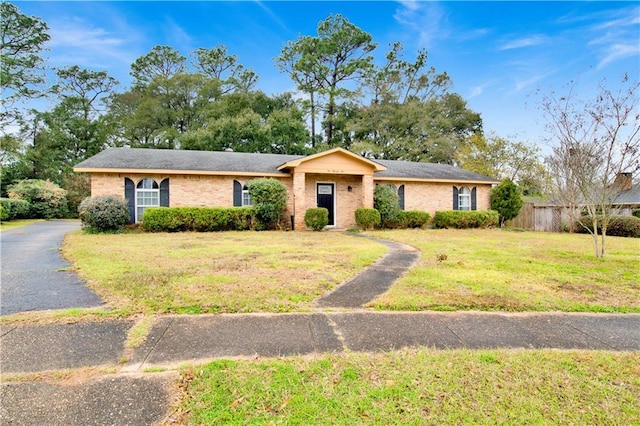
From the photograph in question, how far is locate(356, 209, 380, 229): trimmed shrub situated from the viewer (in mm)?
16297

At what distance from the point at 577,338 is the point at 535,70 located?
1485cm

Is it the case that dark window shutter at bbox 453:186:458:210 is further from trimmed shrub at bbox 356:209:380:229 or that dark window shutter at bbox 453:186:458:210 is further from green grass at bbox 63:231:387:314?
green grass at bbox 63:231:387:314

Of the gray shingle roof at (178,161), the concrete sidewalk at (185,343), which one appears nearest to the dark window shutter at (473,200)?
the gray shingle roof at (178,161)

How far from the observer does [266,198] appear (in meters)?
15.0

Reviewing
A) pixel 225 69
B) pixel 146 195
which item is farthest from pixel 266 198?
pixel 225 69

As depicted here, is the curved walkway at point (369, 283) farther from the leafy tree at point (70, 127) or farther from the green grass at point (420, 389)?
the leafy tree at point (70, 127)

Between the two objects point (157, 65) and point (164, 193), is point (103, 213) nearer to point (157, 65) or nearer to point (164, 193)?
point (164, 193)

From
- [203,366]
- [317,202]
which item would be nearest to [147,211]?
[317,202]

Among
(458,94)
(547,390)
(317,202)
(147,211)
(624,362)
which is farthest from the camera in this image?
(458,94)

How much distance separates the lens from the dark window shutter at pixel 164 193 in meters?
15.0

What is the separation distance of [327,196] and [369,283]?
1224 centimetres

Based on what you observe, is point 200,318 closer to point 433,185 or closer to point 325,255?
point 325,255

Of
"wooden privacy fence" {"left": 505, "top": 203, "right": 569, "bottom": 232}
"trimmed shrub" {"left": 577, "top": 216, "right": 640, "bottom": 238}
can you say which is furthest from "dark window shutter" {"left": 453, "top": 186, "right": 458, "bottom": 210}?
"trimmed shrub" {"left": 577, "top": 216, "right": 640, "bottom": 238}

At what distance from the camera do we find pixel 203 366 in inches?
108
